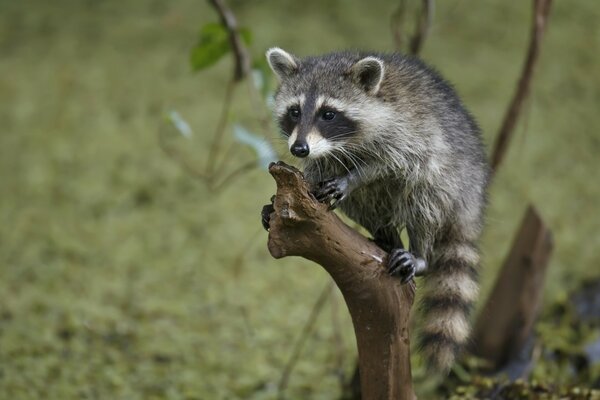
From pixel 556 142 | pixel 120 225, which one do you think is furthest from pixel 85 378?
pixel 556 142

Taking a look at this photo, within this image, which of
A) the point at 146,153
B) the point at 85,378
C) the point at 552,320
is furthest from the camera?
the point at 146,153

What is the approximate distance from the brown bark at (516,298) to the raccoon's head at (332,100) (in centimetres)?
152

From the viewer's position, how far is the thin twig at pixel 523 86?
4.03 metres

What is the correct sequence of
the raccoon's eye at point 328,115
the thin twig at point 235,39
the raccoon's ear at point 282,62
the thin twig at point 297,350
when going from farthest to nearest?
the thin twig at point 297,350 < the thin twig at point 235,39 < the raccoon's ear at point 282,62 < the raccoon's eye at point 328,115

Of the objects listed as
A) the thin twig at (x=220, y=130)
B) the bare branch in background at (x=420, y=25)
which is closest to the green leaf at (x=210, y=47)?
the thin twig at (x=220, y=130)

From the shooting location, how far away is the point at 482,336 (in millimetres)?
4410

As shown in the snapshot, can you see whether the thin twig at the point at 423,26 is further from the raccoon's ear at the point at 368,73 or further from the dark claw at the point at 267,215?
the dark claw at the point at 267,215

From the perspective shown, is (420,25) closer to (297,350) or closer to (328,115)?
(328,115)

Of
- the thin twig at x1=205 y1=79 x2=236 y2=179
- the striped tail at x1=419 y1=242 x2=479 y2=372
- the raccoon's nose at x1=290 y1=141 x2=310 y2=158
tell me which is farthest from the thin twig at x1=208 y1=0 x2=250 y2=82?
the striped tail at x1=419 y1=242 x2=479 y2=372

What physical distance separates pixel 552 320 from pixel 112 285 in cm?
256

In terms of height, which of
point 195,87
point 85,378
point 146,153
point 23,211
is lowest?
point 85,378

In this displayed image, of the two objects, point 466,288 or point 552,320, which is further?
point 552,320

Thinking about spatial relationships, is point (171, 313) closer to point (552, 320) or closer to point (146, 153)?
point (146, 153)

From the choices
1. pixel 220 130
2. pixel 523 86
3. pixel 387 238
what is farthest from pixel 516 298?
pixel 220 130
